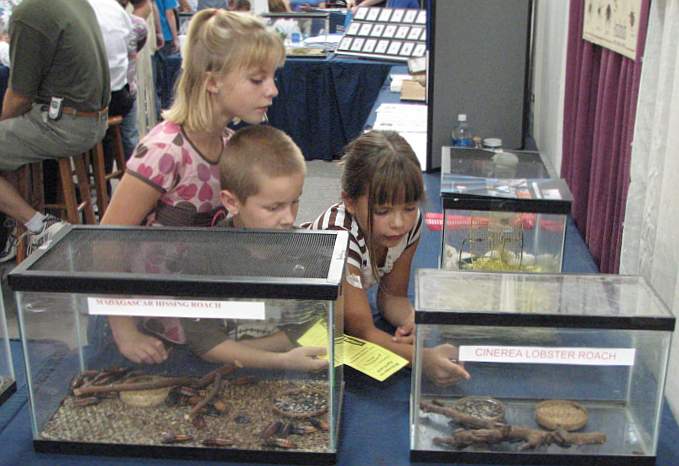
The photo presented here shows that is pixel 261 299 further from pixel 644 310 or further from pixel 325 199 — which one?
pixel 325 199

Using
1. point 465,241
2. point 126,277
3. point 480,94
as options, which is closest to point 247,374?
point 126,277

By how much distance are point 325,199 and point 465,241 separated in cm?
299

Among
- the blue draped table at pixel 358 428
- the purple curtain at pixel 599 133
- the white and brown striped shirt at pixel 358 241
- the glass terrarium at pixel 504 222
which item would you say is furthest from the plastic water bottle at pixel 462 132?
the blue draped table at pixel 358 428

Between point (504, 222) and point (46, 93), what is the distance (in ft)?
7.29

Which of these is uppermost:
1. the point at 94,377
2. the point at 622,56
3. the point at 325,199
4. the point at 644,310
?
the point at 622,56

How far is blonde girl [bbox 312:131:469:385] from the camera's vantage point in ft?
4.72

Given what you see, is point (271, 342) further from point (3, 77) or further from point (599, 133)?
point (3, 77)

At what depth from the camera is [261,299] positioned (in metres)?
0.99

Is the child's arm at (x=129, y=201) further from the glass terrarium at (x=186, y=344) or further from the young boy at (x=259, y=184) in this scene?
the glass terrarium at (x=186, y=344)

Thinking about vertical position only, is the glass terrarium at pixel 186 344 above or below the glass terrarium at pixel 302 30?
below

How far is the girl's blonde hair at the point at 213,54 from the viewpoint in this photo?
1.51 metres

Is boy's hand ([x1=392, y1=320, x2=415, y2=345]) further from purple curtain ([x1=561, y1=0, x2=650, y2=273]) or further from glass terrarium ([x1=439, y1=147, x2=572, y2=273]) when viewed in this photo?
purple curtain ([x1=561, y1=0, x2=650, y2=273])

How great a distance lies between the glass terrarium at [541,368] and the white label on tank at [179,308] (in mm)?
238

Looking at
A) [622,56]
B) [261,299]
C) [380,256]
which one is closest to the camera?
[261,299]
